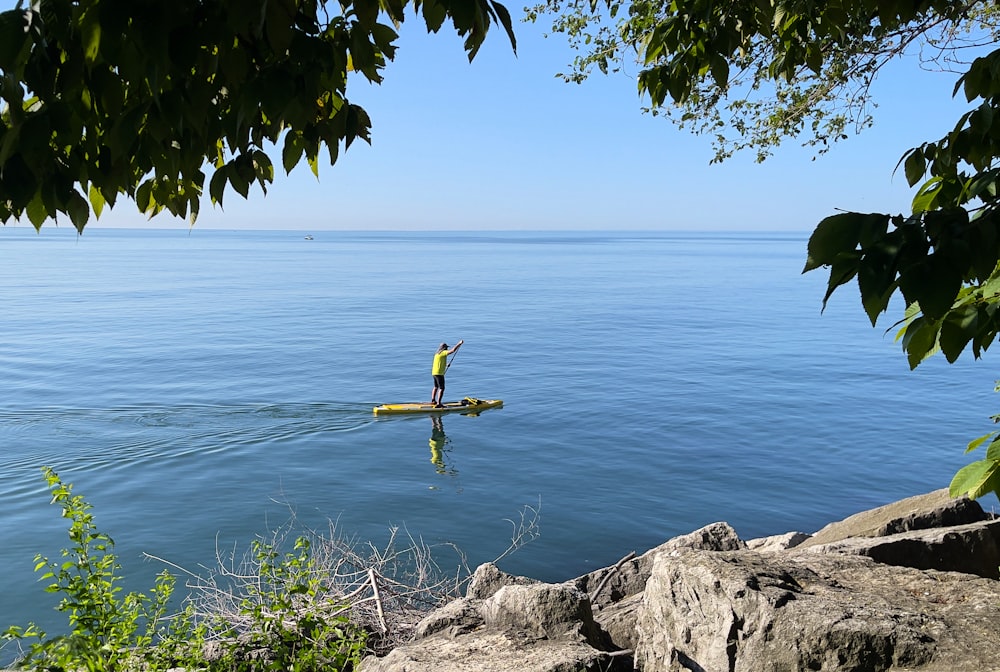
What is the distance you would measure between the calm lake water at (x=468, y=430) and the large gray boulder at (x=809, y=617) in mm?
8630

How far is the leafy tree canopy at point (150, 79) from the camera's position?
6.51ft

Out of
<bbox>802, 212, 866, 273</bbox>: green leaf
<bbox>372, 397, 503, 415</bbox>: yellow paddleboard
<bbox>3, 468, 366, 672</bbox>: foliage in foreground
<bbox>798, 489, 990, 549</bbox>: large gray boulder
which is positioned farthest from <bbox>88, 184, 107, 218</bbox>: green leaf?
<bbox>372, 397, 503, 415</bbox>: yellow paddleboard

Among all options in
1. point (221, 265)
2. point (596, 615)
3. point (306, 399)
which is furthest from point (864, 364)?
point (221, 265)

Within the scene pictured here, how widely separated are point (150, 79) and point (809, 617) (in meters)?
4.13

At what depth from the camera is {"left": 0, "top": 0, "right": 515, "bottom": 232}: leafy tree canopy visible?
198 centimetres

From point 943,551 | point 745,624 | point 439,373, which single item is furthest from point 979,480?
point 439,373

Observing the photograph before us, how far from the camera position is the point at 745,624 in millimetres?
4734

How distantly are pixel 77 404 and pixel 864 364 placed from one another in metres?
28.0

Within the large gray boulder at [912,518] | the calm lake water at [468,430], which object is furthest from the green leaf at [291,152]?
the calm lake water at [468,430]

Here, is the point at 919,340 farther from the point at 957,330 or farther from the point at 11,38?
the point at 11,38

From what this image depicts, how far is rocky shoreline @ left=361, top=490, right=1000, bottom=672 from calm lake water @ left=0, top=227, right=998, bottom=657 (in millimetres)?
8475

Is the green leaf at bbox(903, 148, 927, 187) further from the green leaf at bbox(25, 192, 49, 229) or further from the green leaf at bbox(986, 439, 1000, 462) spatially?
the green leaf at bbox(25, 192, 49, 229)

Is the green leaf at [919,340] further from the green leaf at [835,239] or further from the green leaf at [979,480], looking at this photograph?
the green leaf at [979,480]

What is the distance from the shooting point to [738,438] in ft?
73.4
